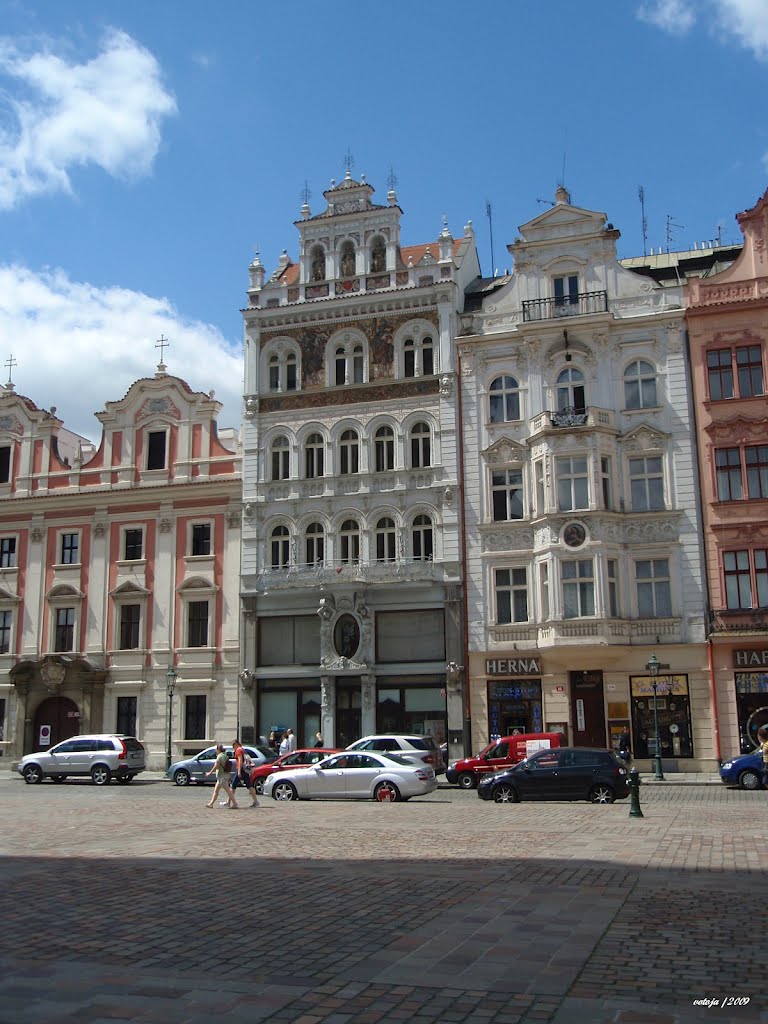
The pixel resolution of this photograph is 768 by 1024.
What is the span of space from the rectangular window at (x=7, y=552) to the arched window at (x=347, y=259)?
64.9ft

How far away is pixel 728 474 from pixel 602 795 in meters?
17.0

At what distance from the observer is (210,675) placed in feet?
142

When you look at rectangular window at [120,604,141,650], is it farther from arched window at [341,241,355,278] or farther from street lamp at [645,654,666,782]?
street lamp at [645,654,666,782]

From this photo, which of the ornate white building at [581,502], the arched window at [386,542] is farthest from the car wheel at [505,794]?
the arched window at [386,542]

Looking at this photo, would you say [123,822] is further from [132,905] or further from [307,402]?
[307,402]

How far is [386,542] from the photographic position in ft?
138

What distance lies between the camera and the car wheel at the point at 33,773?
36906 mm

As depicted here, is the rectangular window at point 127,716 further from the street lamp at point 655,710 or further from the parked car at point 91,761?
the street lamp at point 655,710

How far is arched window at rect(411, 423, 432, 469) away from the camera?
42.2 meters

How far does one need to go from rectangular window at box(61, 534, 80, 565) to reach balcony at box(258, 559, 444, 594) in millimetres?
9671

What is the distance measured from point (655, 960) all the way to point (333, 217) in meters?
40.4

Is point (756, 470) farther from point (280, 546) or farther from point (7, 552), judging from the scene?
point (7, 552)

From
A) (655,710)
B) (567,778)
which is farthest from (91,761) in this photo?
(655,710)

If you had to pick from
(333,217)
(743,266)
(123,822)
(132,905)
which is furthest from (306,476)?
(132,905)
